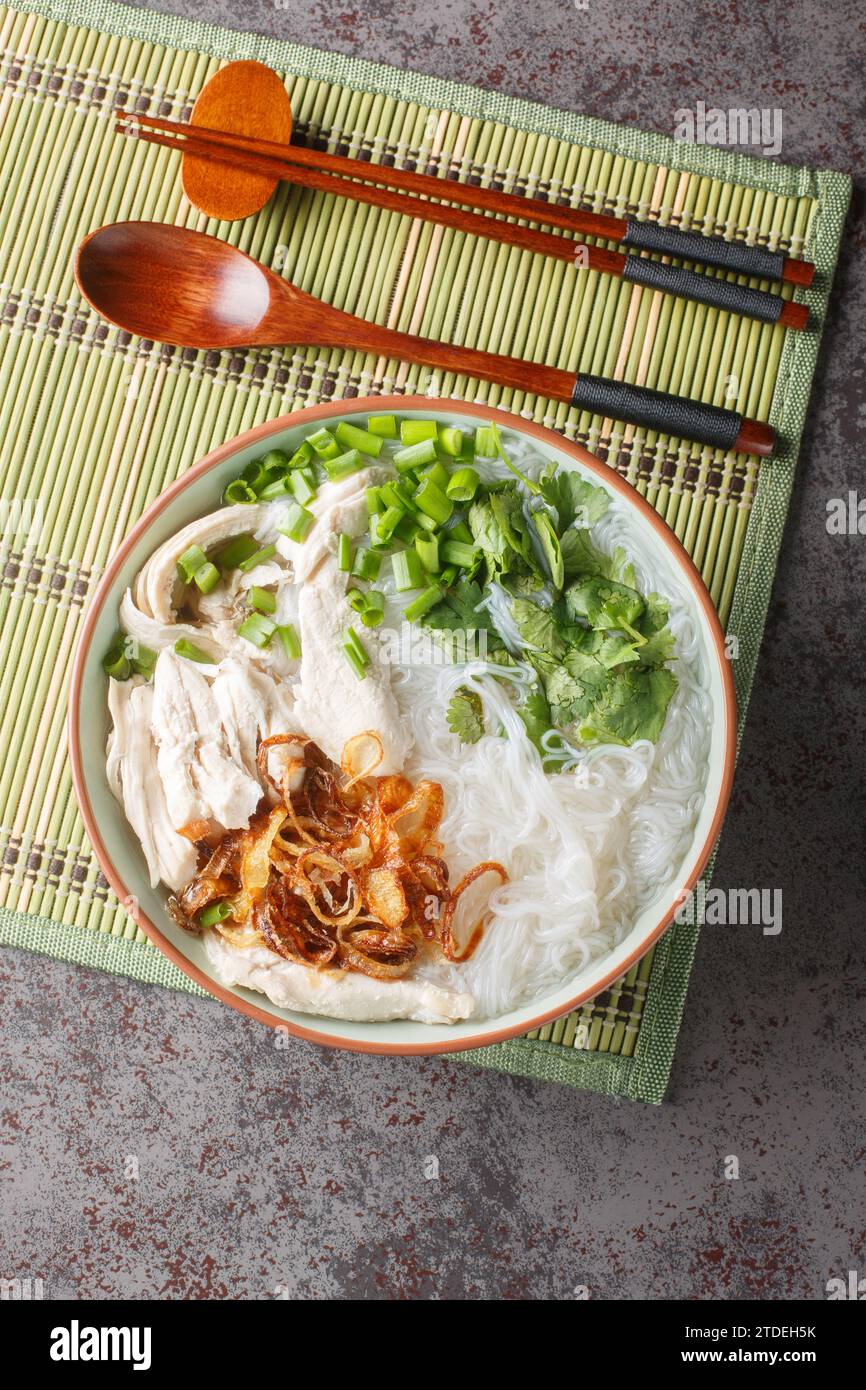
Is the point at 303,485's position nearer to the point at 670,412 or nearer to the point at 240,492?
the point at 240,492


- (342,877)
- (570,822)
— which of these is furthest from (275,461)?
(570,822)

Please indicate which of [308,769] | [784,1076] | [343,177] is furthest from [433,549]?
[784,1076]

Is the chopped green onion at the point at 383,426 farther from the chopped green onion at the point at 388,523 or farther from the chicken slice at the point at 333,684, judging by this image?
the chicken slice at the point at 333,684

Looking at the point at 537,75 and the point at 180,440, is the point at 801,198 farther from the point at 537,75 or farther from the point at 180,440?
the point at 180,440

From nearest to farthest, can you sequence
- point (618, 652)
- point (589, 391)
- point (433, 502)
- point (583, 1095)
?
point (618, 652)
point (433, 502)
point (589, 391)
point (583, 1095)

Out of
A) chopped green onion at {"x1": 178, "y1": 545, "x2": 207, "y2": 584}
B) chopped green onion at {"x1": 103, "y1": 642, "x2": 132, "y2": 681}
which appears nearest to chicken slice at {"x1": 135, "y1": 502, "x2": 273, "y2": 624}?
chopped green onion at {"x1": 178, "y1": 545, "x2": 207, "y2": 584}
